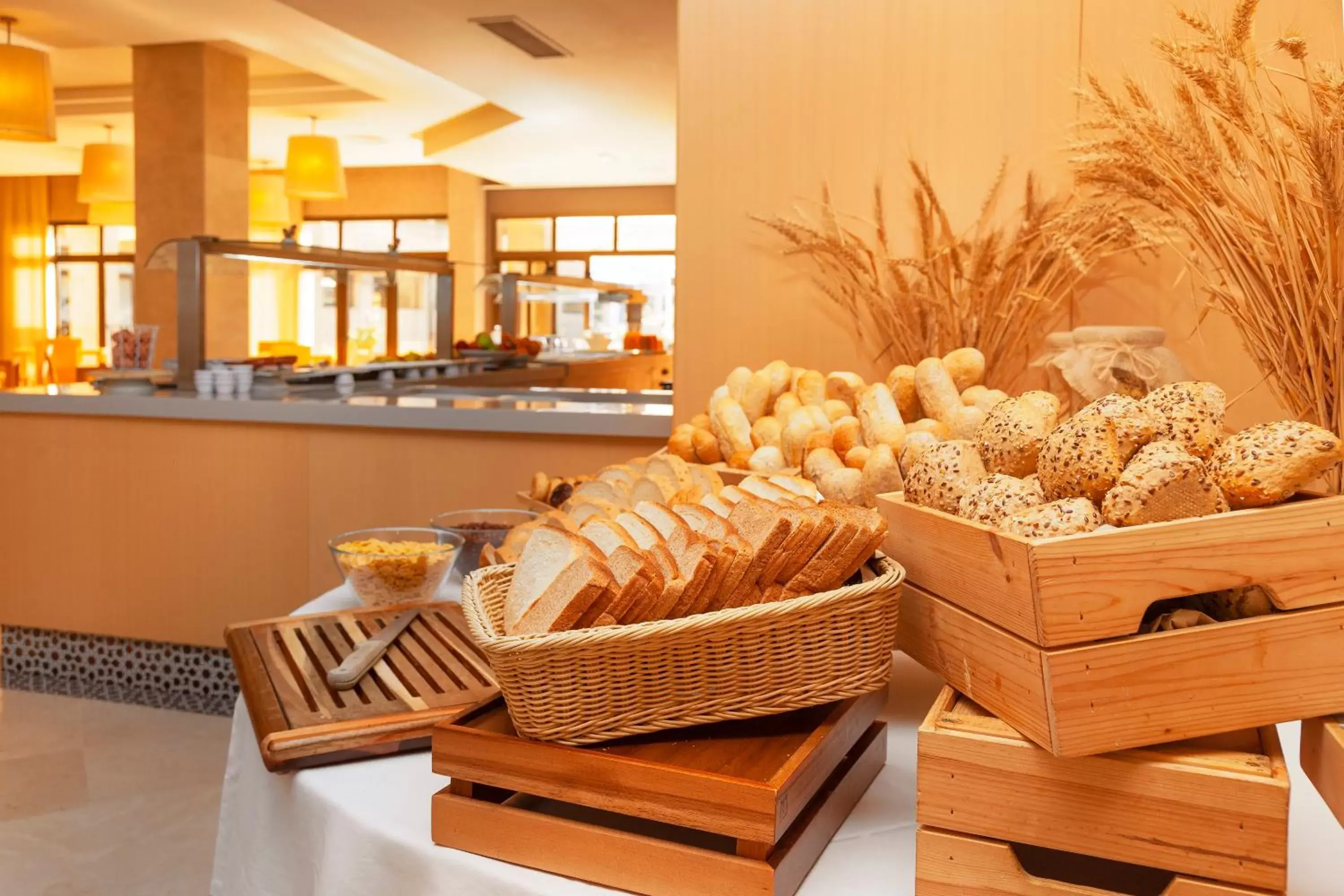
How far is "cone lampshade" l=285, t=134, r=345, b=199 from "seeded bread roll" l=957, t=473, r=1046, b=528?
7975 millimetres

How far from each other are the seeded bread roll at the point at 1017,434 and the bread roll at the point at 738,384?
37.3 inches

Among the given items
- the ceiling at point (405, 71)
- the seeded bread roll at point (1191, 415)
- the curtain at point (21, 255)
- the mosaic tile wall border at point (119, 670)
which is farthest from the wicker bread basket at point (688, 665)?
the curtain at point (21, 255)

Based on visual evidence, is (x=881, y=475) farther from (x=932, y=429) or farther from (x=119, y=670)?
(x=119, y=670)

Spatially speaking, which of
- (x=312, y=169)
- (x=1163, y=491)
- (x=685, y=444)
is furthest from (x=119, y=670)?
(x=312, y=169)

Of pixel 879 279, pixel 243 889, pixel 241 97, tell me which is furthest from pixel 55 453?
pixel 241 97

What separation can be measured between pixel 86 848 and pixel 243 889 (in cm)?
186

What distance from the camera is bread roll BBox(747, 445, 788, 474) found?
163cm

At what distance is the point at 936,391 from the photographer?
5.24 ft

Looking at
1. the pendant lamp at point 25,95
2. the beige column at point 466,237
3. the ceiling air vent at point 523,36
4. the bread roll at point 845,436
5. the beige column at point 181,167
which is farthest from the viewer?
the beige column at point 466,237

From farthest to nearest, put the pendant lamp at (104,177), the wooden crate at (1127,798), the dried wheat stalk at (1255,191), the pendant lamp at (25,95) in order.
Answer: the pendant lamp at (104,177) < the pendant lamp at (25,95) < the dried wheat stalk at (1255,191) < the wooden crate at (1127,798)

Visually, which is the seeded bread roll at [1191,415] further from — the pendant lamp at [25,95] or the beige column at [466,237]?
the beige column at [466,237]

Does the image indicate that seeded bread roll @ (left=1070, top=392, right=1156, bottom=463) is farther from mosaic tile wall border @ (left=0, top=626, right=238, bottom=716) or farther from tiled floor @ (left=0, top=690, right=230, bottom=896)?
mosaic tile wall border @ (left=0, top=626, right=238, bottom=716)

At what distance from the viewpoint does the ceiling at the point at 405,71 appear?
5.88m

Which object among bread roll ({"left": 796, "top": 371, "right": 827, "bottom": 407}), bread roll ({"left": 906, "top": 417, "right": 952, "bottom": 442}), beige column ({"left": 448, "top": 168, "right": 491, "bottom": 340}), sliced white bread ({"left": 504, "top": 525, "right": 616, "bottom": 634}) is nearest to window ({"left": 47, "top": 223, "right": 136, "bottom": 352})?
beige column ({"left": 448, "top": 168, "right": 491, "bottom": 340})
